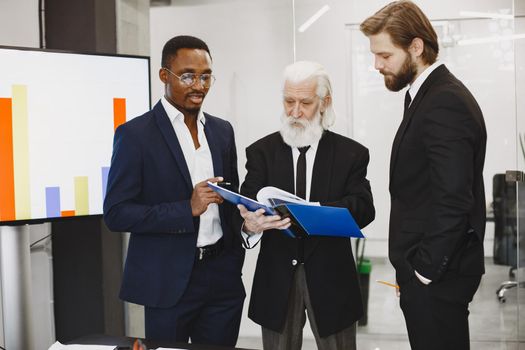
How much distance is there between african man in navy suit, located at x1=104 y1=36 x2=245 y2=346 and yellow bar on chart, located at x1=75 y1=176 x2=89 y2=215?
685 mm

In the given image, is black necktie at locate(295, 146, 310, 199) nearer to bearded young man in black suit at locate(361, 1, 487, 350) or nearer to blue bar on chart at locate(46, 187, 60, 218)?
bearded young man in black suit at locate(361, 1, 487, 350)

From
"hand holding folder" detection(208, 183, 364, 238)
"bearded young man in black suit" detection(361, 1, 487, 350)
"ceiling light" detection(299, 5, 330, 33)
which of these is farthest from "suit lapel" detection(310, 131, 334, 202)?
"ceiling light" detection(299, 5, 330, 33)

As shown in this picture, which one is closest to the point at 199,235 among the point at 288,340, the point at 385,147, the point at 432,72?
the point at 288,340

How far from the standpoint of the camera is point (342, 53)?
12.9 feet

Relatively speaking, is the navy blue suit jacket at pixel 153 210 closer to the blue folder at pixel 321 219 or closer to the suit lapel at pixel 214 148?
the suit lapel at pixel 214 148

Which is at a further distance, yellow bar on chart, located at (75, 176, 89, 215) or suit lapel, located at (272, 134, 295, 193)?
yellow bar on chart, located at (75, 176, 89, 215)

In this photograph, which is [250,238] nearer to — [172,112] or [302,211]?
[302,211]

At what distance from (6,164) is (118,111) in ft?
2.04

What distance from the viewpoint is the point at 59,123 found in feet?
9.66

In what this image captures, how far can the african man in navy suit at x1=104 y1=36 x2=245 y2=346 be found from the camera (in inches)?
91.1

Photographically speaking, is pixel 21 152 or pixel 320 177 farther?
pixel 21 152

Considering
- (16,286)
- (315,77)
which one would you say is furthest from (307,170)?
(16,286)

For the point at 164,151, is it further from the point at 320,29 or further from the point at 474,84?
the point at 474,84

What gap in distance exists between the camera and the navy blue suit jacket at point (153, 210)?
230 centimetres
